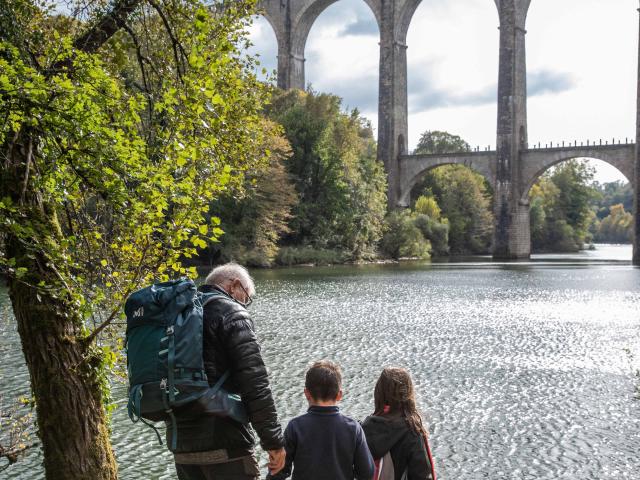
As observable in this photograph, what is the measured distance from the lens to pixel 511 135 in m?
47.0

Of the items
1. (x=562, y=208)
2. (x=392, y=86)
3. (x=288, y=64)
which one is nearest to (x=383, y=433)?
(x=392, y=86)

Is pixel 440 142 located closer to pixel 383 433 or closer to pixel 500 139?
pixel 500 139

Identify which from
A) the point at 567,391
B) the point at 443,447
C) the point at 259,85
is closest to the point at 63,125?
the point at 259,85

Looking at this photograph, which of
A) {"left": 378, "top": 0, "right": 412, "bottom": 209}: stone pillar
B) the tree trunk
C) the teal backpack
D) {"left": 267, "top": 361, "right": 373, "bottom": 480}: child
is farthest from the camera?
{"left": 378, "top": 0, "right": 412, "bottom": 209}: stone pillar

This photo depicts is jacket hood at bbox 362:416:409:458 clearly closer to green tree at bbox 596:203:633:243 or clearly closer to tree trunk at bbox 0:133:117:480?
tree trunk at bbox 0:133:117:480

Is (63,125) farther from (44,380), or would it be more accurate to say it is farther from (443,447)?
(443,447)

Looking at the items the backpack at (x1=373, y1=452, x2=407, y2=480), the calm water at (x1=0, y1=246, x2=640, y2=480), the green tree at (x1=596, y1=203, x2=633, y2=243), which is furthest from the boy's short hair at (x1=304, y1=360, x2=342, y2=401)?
the green tree at (x1=596, y1=203, x2=633, y2=243)

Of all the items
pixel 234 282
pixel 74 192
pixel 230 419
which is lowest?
pixel 230 419

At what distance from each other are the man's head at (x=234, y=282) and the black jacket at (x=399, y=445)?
83 centimetres

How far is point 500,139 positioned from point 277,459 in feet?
154

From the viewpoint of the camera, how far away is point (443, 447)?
22.2ft

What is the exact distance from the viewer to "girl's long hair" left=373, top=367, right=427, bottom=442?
3152 millimetres

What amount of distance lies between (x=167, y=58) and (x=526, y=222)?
45552 millimetres

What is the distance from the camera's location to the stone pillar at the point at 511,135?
46.4 metres
